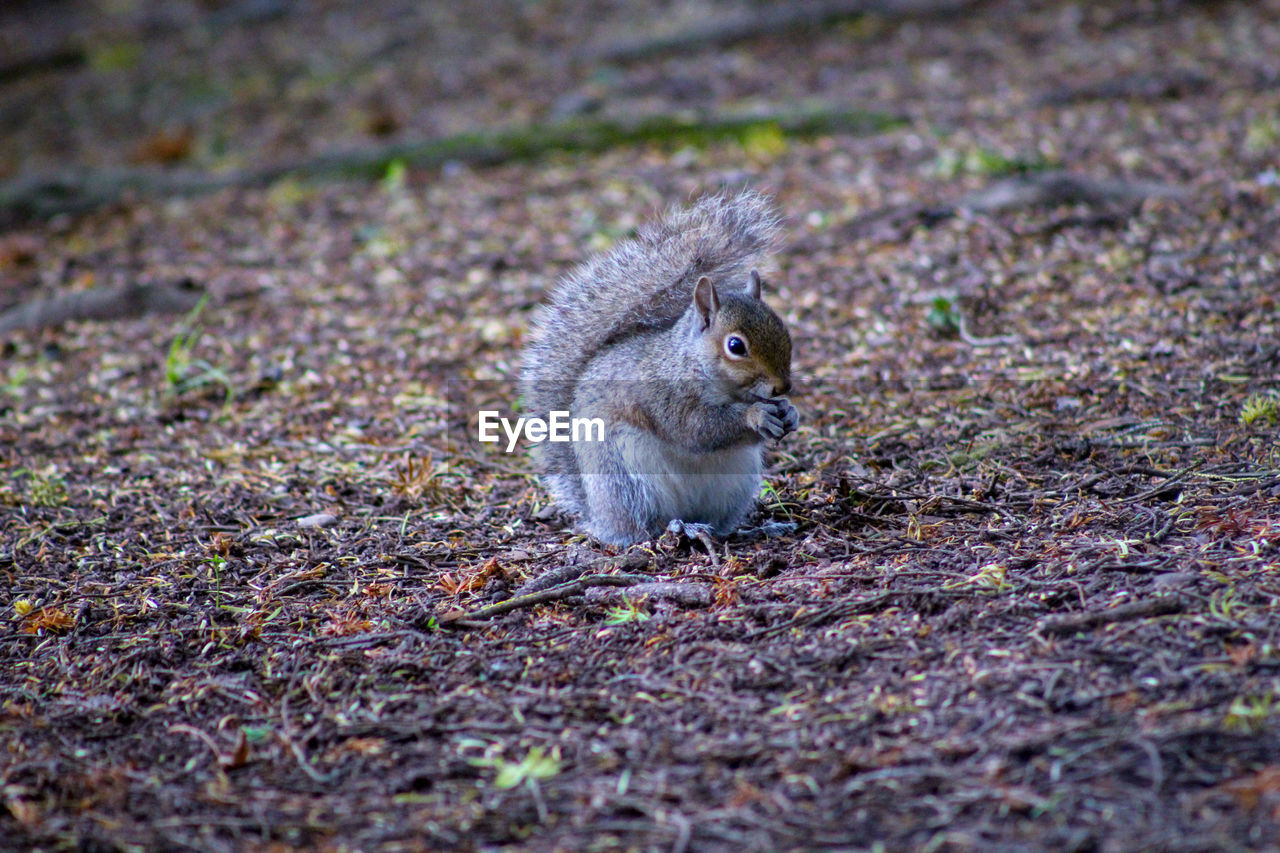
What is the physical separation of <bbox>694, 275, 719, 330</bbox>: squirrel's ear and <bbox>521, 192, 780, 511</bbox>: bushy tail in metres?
0.22

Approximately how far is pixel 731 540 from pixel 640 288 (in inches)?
33.0

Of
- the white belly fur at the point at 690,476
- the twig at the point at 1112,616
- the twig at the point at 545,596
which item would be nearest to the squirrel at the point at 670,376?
the white belly fur at the point at 690,476

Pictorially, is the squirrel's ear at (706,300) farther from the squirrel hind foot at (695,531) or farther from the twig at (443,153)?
the twig at (443,153)

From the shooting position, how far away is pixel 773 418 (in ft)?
11.6

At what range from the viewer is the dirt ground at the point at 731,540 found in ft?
7.56

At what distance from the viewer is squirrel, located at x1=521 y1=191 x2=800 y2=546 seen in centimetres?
357

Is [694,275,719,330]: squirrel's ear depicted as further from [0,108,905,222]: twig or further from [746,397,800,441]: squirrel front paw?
[0,108,905,222]: twig

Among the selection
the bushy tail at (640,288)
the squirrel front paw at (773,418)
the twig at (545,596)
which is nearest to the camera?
the twig at (545,596)

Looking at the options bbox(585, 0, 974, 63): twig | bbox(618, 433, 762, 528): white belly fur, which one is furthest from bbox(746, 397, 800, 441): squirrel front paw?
bbox(585, 0, 974, 63): twig

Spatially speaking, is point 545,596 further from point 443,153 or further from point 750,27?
point 750,27

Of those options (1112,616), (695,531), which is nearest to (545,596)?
(695,531)

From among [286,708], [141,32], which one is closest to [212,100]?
[141,32]

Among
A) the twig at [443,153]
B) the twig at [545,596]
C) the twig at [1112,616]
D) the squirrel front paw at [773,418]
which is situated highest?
the twig at [443,153]

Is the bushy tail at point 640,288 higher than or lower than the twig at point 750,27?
lower
